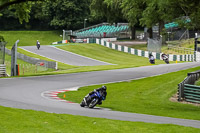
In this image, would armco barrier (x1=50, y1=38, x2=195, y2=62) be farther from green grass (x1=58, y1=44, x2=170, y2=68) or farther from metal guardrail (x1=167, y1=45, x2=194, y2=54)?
metal guardrail (x1=167, y1=45, x2=194, y2=54)

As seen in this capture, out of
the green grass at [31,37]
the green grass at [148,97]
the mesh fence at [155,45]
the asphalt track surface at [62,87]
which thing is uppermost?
the green grass at [31,37]

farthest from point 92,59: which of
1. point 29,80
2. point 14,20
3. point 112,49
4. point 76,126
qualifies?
point 14,20

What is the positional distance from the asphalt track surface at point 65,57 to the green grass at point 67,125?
1367 inches

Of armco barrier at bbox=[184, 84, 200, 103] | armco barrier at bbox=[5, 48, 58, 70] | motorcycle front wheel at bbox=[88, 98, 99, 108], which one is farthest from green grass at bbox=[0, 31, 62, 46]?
motorcycle front wheel at bbox=[88, 98, 99, 108]

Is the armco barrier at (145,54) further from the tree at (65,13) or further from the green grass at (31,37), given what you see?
the tree at (65,13)

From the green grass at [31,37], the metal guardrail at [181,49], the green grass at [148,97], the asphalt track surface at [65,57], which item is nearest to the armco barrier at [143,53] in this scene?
the metal guardrail at [181,49]

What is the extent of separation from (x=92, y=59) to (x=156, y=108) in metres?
34.9

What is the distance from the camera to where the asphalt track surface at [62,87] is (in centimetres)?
1458

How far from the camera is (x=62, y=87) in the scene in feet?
82.1

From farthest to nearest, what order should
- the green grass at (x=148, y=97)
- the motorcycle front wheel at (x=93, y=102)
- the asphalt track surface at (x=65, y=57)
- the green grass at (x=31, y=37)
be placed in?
1. the green grass at (x=31, y=37)
2. the asphalt track surface at (x=65, y=57)
3. the green grass at (x=148, y=97)
4. the motorcycle front wheel at (x=93, y=102)

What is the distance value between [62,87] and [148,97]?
225 inches

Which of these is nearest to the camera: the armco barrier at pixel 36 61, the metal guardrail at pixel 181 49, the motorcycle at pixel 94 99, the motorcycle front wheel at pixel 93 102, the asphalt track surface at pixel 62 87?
the asphalt track surface at pixel 62 87

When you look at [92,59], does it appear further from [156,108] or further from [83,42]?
[156,108]

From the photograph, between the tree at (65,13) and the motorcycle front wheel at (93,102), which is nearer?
the motorcycle front wheel at (93,102)
